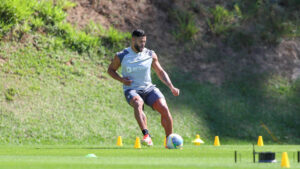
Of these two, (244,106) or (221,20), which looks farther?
(221,20)

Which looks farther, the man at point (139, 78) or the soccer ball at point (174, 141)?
the man at point (139, 78)

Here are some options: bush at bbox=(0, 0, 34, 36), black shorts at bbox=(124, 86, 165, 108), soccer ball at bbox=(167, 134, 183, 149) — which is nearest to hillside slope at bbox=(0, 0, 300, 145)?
bush at bbox=(0, 0, 34, 36)

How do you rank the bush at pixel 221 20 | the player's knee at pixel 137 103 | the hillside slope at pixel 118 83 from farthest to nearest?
1. the bush at pixel 221 20
2. the hillside slope at pixel 118 83
3. the player's knee at pixel 137 103

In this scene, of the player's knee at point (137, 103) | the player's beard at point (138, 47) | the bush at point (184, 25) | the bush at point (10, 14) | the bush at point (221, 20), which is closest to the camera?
the player's knee at point (137, 103)

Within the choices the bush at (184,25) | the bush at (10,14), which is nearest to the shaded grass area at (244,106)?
the bush at (184,25)

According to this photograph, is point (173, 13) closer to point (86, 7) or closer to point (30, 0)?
point (86, 7)

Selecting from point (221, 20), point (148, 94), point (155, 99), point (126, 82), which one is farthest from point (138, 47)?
point (221, 20)

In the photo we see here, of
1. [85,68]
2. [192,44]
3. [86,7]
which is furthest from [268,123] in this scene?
[86,7]

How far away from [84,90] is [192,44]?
5281 millimetres

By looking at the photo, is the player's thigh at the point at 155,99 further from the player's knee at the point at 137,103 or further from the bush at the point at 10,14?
the bush at the point at 10,14

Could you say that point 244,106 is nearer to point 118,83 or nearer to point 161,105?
point 118,83

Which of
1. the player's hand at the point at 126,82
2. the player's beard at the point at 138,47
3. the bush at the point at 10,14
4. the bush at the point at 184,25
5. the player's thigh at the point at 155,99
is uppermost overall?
the bush at the point at 184,25

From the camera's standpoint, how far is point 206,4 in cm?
2217

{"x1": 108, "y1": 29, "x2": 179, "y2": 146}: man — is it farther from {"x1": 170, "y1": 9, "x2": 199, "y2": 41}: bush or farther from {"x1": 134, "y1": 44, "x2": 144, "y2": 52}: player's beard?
{"x1": 170, "y1": 9, "x2": 199, "y2": 41}: bush
